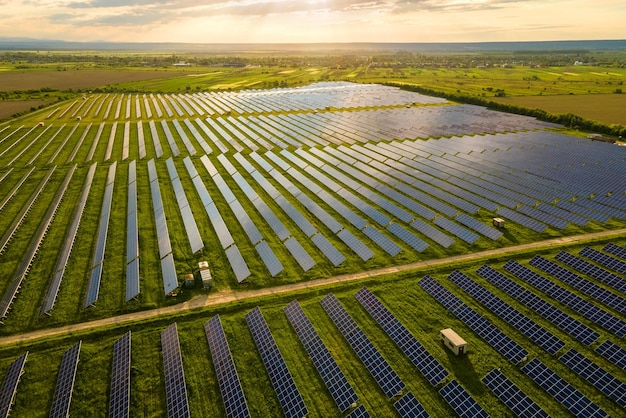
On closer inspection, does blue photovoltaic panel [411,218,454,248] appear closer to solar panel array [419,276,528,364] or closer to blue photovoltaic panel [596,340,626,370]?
solar panel array [419,276,528,364]

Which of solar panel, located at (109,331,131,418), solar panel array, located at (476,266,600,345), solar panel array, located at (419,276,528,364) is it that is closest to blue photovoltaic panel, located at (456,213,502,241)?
solar panel array, located at (476,266,600,345)

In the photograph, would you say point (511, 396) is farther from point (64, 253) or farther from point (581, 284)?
point (64, 253)

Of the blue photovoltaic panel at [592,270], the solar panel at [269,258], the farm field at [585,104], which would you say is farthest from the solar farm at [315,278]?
the farm field at [585,104]

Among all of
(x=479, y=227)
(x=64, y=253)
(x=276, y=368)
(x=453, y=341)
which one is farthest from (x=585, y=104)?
(x=64, y=253)

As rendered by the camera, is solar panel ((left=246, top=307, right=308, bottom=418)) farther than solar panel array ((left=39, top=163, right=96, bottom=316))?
No

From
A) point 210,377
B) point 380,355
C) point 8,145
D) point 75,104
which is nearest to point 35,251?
point 210,377

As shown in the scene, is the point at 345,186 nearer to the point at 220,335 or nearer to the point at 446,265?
the point at 446,265

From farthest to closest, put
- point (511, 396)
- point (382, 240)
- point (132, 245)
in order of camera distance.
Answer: point (382, 240), point (132, 245), point (511, 396)
